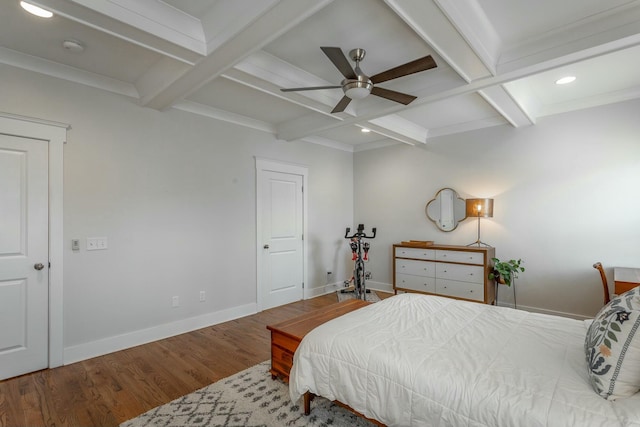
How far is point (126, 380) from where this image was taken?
2602mm

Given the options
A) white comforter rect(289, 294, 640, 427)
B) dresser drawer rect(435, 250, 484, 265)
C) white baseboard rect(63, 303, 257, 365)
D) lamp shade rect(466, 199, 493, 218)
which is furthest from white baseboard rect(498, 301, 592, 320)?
white baseboard rect(63, 303, 257, 365)

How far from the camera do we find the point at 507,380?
1.39m

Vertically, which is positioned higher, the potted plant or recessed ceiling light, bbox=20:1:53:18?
recessed ceiling light, bbox=20:1:53:18

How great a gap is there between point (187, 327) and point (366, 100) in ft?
11.3

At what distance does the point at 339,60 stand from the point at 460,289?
3.51 metres

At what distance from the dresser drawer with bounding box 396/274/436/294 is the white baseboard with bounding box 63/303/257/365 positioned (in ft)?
7.73

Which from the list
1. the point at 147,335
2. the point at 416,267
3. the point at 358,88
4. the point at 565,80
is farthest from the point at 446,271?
the point at 147,335

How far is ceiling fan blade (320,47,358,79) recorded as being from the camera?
2105 mm

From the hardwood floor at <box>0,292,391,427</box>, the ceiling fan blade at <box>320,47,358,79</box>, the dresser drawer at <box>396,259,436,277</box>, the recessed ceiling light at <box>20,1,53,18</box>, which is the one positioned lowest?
the hardwood floor at <box>0,292,391,427</box>

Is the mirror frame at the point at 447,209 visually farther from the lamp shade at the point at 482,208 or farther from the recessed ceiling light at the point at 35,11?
the recessed ceiling light at the point at 35,11

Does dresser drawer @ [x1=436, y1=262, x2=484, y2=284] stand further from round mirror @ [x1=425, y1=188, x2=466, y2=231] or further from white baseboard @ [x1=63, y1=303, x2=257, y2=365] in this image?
white baseboard @ [x1=63, y1=303, x2=257, y2=365]

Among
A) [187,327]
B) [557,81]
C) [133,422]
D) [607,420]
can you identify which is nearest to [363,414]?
[607,420]

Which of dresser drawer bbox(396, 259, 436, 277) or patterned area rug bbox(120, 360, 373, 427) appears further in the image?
dresser drawer bbox(396, 259, 436, 277)

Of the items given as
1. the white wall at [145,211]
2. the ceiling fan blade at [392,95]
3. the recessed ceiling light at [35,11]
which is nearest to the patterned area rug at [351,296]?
the white wall at [145,211]
